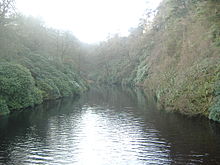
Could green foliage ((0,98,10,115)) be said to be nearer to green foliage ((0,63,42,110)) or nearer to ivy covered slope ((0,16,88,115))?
ivy covered slope ((0,16,88,115))

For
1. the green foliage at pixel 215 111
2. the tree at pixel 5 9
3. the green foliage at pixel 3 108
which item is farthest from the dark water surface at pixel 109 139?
the tree at pixel 5 9

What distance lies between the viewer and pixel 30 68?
44344 mm

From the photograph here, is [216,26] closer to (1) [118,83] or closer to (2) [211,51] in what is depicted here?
(2) [211,51]

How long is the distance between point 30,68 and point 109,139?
1123 inches

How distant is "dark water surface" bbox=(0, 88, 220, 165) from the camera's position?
15.2 metres

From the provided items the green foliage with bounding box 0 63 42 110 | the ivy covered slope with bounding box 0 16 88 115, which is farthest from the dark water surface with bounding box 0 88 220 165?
the ivy covered slope with bounding box 0 16 88 115

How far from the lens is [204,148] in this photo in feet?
54.3

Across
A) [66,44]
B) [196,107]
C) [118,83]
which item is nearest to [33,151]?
[196,107]

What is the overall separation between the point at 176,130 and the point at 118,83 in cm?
7448

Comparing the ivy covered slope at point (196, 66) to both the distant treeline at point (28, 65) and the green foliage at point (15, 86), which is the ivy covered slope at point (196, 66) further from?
the distant treeline at point (28, 65)

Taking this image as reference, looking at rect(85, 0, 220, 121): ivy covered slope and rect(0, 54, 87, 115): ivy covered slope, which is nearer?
rect(85, 0, 220, 121): ivy covered slope

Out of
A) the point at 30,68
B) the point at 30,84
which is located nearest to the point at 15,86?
the point at 30,84

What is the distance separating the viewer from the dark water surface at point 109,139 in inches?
597

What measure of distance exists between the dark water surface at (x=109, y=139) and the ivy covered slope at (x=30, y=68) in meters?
4.29
